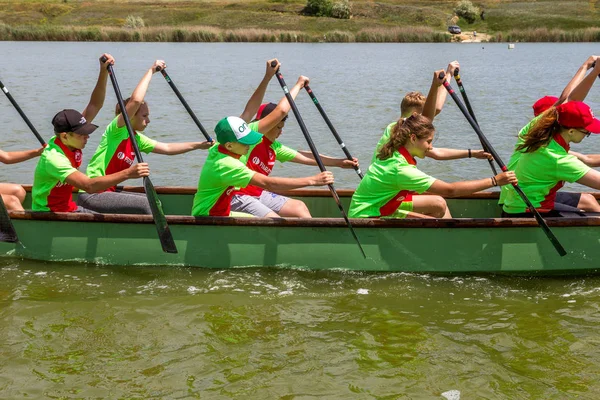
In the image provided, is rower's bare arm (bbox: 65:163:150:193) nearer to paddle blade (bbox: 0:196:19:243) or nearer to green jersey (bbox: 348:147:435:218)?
paddle blade (bbox: 0:196:19:243)

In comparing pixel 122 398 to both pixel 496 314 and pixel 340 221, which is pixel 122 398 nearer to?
pixel 340 221

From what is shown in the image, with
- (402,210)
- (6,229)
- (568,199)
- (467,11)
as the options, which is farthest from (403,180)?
(467,11)

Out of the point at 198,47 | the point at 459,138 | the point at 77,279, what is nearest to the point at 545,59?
the point at 198,47

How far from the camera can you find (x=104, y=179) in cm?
769

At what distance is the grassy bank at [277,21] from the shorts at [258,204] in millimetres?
49186

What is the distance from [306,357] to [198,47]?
1936 inches

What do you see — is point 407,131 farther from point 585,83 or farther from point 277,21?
point 277,21

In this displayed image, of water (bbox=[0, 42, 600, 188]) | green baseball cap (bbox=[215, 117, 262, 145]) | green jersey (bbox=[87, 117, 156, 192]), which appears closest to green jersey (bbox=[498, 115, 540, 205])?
green baseball cap (bbox=[215, 117, 262, 145])

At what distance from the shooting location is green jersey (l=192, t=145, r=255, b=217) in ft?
25.0

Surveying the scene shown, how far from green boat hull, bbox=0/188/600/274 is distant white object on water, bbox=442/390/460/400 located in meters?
2.30

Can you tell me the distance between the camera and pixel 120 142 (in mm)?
8617

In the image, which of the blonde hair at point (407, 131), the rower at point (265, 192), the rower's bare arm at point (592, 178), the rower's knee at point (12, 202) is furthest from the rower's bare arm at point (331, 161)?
the rower's knee at point (12, 202)

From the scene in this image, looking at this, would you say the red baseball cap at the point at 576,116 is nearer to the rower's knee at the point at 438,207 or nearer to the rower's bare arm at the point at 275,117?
the rower's knee at the point at 438,207

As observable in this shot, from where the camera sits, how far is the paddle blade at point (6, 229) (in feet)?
26.9
